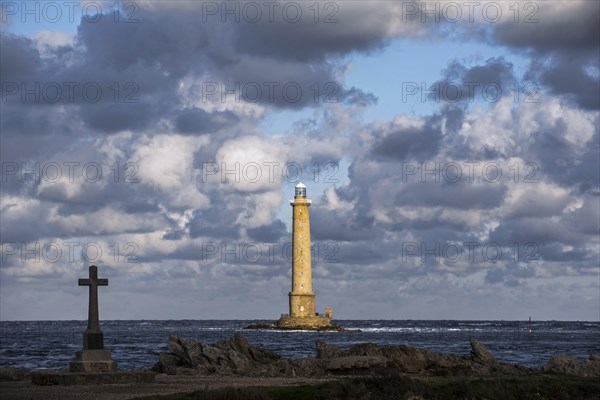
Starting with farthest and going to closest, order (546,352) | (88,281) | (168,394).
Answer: (546,352)
(88,281)
(168,394)

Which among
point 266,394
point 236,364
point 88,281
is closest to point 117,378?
point 88,281

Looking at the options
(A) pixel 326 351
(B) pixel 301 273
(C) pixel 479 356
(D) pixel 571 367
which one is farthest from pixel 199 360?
(B) pixel 301 273

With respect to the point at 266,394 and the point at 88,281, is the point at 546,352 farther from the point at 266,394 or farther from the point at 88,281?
the point at 266,394

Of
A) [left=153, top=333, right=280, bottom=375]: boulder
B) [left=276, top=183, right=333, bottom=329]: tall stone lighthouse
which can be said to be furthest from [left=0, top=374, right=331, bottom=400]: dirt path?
[left=276, top=183, right=333, bottom=329]: tall stone lighthouse

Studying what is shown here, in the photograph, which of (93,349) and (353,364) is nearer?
(93,349)

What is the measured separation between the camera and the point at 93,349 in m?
31.4

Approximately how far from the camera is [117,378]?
30141 mm

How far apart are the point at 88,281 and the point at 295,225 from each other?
62141 millimetres

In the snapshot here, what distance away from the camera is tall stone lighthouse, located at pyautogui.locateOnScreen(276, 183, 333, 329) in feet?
308

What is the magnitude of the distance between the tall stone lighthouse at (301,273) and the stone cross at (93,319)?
61430 millimetres

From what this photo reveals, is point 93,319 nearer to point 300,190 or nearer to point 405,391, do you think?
point 405,391

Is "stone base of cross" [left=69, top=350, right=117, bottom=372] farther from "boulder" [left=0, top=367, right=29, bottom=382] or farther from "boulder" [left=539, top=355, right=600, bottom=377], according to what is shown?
"boulder" [left=539, top=355, right=600, bottom=377]

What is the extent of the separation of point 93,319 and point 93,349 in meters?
0.92

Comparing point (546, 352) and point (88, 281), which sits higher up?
point (88, 281)
